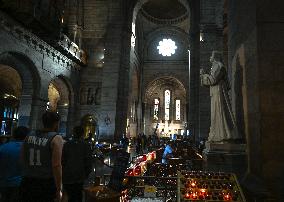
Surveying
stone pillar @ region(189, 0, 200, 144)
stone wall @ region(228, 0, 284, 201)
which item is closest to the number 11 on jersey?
stone wall @ region(228, 0, 284, 201)

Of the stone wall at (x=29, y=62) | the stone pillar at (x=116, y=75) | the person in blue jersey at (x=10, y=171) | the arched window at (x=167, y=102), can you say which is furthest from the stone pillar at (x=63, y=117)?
the arched window at (x=167, y=102)

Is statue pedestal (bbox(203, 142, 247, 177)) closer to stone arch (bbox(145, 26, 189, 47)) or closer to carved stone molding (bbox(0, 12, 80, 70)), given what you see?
carved stone molding (bbox(0, 12, 80, 70))

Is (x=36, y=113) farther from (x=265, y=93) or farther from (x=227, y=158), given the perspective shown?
(x=265, y=93)

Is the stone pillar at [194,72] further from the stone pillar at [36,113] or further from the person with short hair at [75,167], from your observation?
the person with short hair at [75,167]

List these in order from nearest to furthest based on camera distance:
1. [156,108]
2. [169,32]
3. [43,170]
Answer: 1. [43,170]
2. [169,32]
3. [156,108]

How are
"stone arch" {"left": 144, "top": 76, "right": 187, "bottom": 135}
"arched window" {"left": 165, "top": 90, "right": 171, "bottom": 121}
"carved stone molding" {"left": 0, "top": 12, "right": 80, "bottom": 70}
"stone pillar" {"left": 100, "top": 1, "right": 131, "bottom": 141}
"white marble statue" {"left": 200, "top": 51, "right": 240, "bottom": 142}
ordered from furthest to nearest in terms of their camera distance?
"arched window" {"left": 165, "top": 90, "right": 171, "bottom": 121} → "stone arch" {"left": 144, "top": 76, "right": 187, "bottom": 135} → "stone pillar" {"left": 100, "top": 1, "right": 131, "bottom": 141} → "carved stone molding" {"left": 0, "top": 12, "right": 80, "bottom": 70} → "white marble statue" {"left": 200, "top": 51, "right": 240, "bottom": 142}

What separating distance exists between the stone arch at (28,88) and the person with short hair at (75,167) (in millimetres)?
13118

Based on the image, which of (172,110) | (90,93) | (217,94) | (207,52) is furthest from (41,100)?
(172,110)

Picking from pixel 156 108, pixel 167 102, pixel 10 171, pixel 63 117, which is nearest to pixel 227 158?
pixel 10 171

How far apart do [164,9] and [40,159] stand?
3334cm

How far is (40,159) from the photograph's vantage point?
3195 millimetres

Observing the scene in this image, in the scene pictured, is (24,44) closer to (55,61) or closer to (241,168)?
(55,61)

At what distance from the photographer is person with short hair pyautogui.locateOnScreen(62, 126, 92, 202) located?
4.01 meters

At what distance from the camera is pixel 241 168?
552 centimetres
